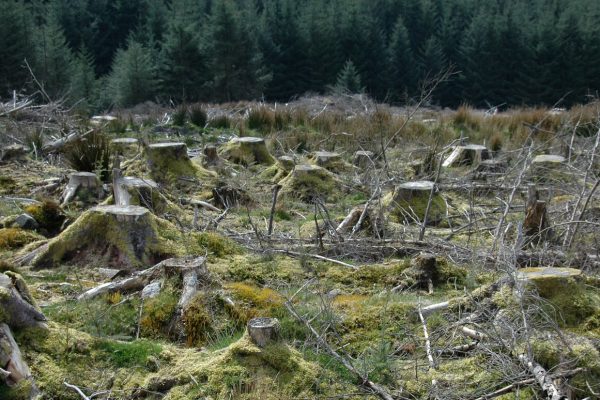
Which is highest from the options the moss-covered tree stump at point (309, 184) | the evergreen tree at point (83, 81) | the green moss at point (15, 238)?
the green moss at point (15, 238)

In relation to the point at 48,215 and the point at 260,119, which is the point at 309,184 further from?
the point at 260,119

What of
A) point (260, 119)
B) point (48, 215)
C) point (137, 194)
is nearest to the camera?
point (48, 215)

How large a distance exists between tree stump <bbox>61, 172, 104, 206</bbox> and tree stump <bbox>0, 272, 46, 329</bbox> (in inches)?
151

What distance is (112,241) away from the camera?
520 centimetres

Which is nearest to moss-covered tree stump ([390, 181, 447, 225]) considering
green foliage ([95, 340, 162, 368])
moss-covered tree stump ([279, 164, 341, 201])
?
moss-covered tree stump ([279, 164, 341, 201])

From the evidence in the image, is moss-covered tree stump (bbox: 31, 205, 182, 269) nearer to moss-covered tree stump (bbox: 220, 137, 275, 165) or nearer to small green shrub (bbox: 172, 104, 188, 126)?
moss-covered tree stump (bbox: 220, 137, 275, 165)

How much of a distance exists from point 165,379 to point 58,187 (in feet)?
16.8

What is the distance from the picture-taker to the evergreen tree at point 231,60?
36969mm

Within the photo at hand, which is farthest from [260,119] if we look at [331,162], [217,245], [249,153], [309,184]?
[217,245]

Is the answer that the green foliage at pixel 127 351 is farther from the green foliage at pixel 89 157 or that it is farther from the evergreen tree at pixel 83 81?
the evergreen tree at pixel 83 81

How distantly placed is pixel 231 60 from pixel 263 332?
34.8 m

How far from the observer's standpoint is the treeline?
111 ft

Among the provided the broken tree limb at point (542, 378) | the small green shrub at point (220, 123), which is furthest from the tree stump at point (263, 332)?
the small green shrub at point (220, 123)

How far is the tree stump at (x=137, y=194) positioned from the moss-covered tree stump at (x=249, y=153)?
3.94m
